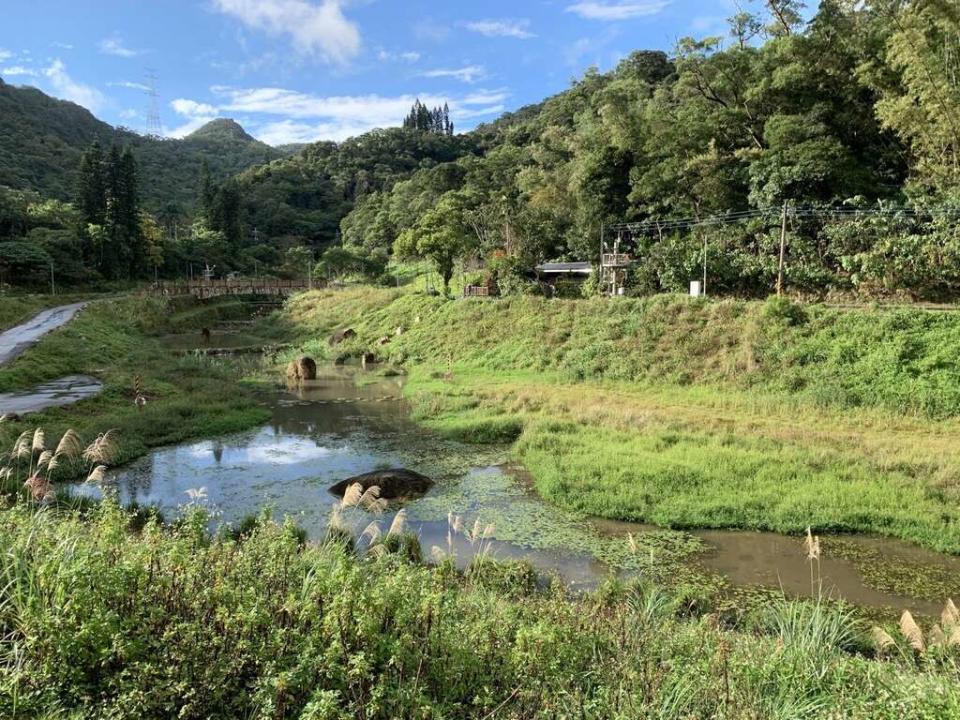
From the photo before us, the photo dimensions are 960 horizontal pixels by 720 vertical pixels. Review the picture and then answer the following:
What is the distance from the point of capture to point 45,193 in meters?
78.8

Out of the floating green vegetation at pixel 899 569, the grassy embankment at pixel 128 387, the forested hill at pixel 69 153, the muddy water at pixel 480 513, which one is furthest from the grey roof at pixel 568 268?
the forested hill at pixel 69 153

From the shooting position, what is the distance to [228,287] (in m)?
65.2

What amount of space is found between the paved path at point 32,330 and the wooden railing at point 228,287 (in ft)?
54.3

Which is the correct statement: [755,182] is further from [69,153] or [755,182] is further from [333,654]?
[69,153]

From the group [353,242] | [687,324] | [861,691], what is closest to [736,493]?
[861,691]

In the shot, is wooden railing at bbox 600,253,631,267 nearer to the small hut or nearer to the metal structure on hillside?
the metal structure on hillside

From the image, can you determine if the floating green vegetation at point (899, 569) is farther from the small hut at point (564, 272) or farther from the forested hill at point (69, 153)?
the forested hill at point (69, 153)

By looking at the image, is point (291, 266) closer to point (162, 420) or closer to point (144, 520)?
point (162, 420)

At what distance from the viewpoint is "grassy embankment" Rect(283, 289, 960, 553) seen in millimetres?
13133

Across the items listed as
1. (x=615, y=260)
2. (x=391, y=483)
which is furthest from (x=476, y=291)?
(x=391, y=483)

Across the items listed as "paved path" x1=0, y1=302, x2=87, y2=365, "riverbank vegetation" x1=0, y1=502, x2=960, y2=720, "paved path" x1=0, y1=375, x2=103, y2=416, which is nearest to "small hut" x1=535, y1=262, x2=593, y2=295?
"paved path" x1=0, y1=375, x2=103, y2=416

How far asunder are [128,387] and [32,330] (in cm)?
1422

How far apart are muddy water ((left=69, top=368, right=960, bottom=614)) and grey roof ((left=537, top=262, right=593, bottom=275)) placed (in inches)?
1110

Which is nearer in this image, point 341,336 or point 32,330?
point 32,330
